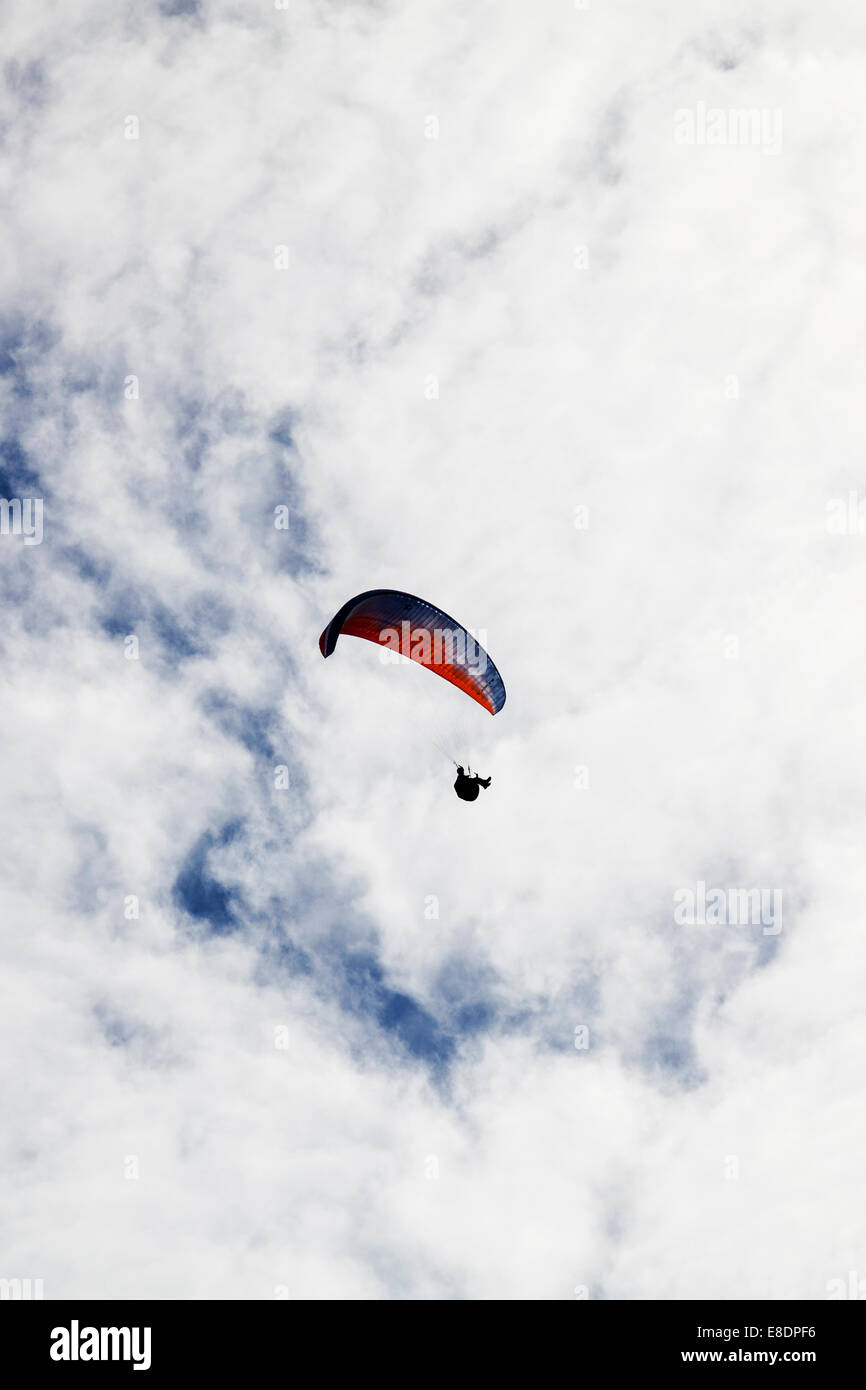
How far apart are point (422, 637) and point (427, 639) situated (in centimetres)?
15

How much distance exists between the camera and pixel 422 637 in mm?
28141

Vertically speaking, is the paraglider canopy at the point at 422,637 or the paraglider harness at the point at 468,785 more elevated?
the paraglider canopy at the point at 422,637

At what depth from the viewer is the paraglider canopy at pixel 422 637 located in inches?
1070

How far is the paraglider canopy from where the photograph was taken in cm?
2717

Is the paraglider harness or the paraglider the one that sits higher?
the paraglider

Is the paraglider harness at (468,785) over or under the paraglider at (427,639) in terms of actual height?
under

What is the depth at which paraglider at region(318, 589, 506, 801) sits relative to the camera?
2723cm

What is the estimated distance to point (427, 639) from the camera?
28.2 meters
